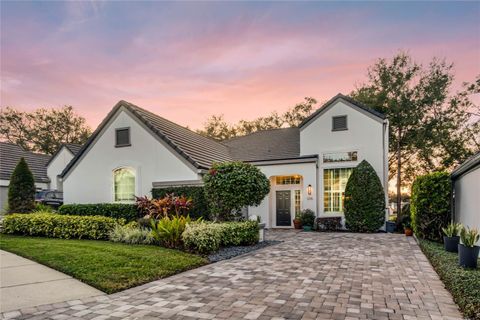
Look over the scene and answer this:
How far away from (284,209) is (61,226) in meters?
11.5

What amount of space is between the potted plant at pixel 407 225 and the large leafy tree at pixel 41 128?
38824 mm

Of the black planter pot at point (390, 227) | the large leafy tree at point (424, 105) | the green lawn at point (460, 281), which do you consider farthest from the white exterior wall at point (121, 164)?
the large leafy tree at point (424, 105)

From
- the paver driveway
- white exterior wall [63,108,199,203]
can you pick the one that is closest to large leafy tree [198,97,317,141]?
white exterior wall [63,108,199,203]

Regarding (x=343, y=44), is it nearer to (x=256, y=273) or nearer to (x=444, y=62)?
(x=256, y=273)

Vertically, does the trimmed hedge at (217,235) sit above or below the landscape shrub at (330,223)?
above

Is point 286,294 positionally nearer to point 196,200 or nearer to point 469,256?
point 469,256

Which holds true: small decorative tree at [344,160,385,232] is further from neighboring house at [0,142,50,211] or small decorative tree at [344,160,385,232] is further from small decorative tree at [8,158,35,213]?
neighboring house at [0,142,50,211]

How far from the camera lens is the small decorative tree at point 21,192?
14906 millimetres

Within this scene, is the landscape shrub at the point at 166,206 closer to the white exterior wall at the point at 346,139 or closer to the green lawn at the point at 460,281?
the green lawn at the point at 460,281

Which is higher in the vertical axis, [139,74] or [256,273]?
[139,74]

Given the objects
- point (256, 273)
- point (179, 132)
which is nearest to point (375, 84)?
point (179, 132)

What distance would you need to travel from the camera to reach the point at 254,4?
425 inches

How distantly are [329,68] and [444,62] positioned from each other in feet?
41.4

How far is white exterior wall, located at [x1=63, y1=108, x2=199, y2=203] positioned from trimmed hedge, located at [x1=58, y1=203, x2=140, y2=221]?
1.33m
